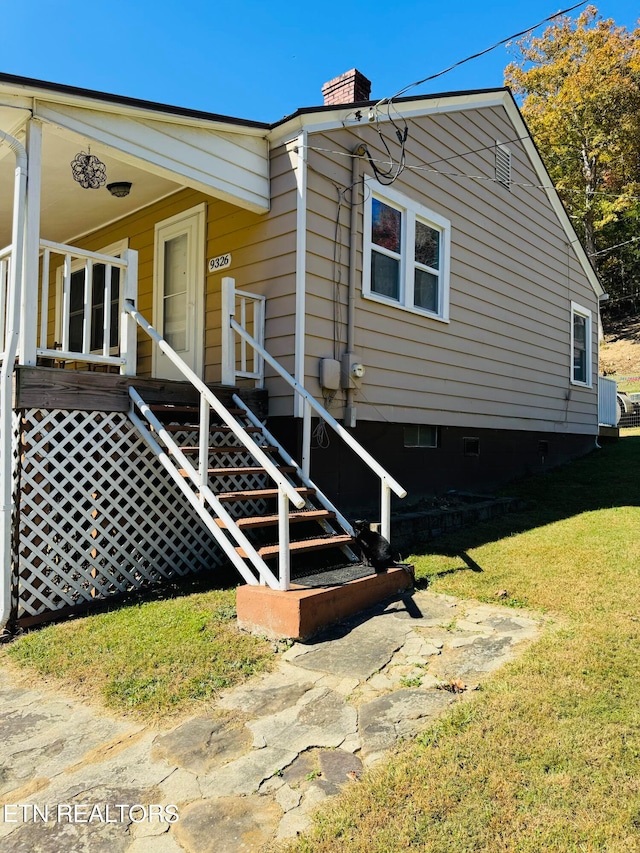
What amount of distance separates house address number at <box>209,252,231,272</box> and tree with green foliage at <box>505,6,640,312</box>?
70.0ft

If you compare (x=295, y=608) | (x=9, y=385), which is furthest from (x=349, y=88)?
(x=295, y=608)

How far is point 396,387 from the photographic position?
281 inches

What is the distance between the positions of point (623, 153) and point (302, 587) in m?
28.8

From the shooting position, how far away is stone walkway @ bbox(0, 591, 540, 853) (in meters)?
2.11

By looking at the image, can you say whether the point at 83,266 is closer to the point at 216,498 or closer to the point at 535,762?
the point at 216,498

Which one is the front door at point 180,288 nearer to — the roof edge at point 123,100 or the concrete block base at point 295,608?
the roof edge at point 123,100

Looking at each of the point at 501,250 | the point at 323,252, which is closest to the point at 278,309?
the point at 323,252

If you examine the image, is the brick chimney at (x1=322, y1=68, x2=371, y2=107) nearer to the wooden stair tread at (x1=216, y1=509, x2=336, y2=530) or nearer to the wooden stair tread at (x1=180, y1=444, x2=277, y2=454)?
the wooden stair tread at (x1=180, y1=444, x2=277, y2=454)

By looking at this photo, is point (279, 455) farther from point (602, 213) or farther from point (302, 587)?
point (602, 213)

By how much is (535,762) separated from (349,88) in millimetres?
7299

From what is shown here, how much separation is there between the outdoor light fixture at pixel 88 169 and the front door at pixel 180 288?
50.3 inches

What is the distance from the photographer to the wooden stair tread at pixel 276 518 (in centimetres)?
442

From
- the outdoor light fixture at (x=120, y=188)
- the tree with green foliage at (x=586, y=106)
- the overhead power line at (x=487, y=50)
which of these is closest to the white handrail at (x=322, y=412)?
the outdoor light fixture at (x=120, y=188)

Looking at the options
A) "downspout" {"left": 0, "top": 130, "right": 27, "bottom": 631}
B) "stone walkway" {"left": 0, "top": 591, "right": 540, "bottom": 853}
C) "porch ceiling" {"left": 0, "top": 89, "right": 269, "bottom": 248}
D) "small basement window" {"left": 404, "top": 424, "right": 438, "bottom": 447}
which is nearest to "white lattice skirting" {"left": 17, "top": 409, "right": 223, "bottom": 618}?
"downspout" {"left": 0, "top": 130, "right": 27, "bottom": 631}
